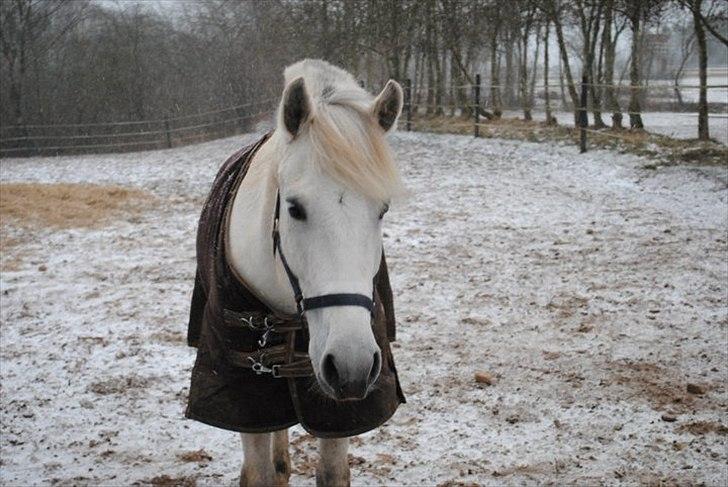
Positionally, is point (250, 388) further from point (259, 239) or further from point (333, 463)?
point (259, 239)

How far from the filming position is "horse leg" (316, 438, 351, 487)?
7.34 feet

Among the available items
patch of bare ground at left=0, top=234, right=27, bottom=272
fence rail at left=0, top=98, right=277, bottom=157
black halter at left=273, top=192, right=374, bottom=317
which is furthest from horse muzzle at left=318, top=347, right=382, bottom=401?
fence rail at left=0, top=98, right=277, bottom=157

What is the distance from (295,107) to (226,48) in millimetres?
21380

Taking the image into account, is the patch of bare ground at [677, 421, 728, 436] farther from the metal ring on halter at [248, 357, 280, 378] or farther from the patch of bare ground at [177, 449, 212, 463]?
the patch of bare ground at [177, 449, 212, 463]

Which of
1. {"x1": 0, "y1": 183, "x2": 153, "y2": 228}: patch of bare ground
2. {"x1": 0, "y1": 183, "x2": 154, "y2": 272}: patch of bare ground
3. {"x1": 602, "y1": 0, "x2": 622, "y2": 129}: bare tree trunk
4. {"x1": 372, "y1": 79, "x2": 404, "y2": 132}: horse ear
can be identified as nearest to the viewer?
{"x1": 372, "y1": 79, "x2": 404, "y2": 132}: horse ear

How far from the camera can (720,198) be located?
729 cm

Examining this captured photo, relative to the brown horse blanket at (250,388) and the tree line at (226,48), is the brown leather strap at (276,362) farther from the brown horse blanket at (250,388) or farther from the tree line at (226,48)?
the tree line at (226,48)

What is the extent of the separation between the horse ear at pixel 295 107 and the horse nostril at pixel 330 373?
625mm

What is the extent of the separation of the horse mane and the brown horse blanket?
51 cm

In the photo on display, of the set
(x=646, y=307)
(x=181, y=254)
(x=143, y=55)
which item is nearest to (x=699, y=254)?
(x=646, y=307)

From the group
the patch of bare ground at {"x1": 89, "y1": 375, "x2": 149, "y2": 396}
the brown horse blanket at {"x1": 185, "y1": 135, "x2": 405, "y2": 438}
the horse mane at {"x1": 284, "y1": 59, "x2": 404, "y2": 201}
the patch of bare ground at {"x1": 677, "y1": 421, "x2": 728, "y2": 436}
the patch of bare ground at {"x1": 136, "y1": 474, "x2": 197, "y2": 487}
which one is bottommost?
the patch of bare ground at {"x1": 136, "y1": 474, "x2": 197, "y2": 487}

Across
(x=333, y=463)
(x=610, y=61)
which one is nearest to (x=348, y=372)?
(x=333, y=463)

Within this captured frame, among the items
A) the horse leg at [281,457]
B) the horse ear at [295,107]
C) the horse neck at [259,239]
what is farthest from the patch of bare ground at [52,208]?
the horse ear at [295,107]

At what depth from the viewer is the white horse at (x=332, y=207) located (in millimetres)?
1520
